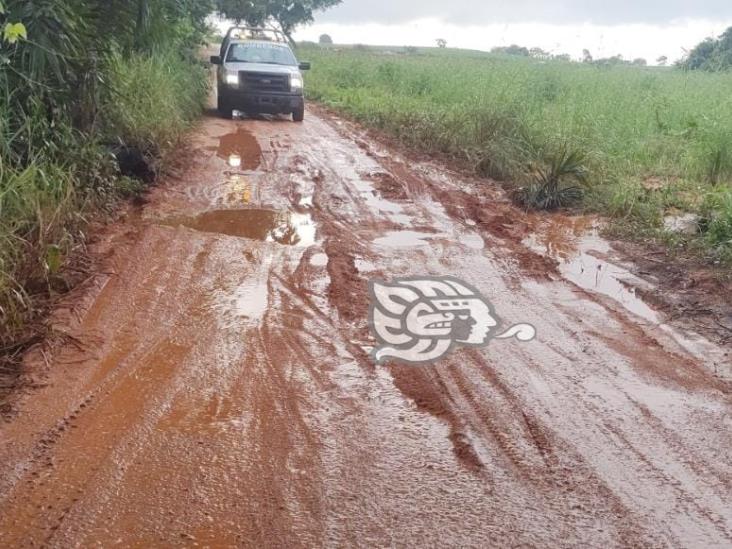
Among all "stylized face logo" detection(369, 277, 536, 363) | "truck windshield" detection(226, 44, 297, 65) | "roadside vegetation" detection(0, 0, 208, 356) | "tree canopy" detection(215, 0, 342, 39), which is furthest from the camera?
"tree canopy" detection(215, 0, 342, 39)

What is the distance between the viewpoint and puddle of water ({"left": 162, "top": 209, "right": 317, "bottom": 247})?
20.8 feet

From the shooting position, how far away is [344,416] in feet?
11.4

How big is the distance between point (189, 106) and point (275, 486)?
1082cm

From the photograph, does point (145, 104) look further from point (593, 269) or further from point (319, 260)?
point (593, 269)

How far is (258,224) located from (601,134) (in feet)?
19.4

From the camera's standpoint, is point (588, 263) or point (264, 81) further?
point (264, 81)

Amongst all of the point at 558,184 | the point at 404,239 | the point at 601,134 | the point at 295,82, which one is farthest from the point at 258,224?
the point at 295,82

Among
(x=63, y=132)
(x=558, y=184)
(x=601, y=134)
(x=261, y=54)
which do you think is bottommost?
(x=558, y=184)

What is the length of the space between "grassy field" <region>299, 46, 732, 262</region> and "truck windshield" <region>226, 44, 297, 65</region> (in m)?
1.90

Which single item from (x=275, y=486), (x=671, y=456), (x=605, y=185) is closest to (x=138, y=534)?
(x=275, y=486)

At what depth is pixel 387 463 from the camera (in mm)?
3111

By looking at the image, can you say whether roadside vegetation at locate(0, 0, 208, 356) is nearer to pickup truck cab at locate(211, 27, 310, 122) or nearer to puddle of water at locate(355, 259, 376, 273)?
puddle of water at locate(355, 259, 376, 273)

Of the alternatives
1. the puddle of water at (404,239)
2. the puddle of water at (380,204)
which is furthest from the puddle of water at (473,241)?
Answer: the puddle of water at (380,204)

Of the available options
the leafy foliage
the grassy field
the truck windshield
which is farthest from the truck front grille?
the leafy foliage
